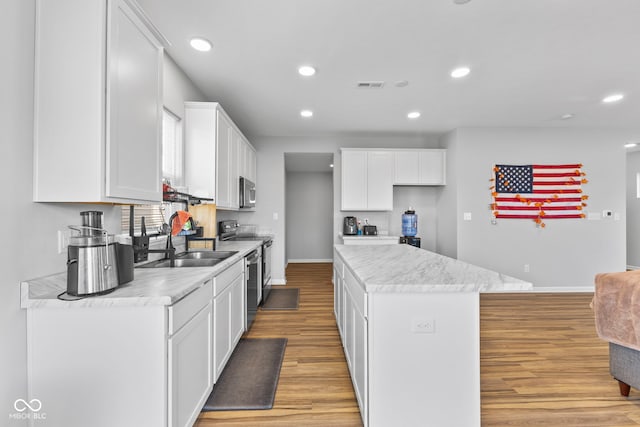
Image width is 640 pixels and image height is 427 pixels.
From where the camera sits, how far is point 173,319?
Answer: 1393 millimetres

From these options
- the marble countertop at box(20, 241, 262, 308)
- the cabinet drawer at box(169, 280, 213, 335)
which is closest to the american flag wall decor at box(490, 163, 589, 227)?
the cabinet drawer at box(169, 280, 213, 335)

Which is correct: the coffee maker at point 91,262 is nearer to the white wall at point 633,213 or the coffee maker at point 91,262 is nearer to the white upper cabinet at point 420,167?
the white upper cabinet at point 420,167

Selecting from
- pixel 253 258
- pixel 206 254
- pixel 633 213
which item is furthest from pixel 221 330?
pixel 633 213

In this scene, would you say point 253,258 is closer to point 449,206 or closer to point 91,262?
point 91,262

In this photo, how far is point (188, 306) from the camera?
1.58m

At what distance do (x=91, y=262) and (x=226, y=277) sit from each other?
107 centimetres

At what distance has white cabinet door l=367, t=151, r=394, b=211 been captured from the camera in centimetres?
505

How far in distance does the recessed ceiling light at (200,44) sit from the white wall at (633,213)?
8.65 meters

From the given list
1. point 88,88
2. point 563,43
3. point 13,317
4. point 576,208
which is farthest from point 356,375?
point 576,208

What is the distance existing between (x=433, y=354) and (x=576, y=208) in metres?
4.86

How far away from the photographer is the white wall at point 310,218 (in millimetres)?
7750

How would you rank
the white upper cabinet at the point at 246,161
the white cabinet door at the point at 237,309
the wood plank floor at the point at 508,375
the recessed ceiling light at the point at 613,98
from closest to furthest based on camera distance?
the wood plank floor at the point at 508,375 → the white cabinet door at the point at 237,309 → the recessed ceiling light at the point at 613,98 → the white upper cabinet at the point at 246,161

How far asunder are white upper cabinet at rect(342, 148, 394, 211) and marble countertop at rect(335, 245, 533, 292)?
2.80 meters

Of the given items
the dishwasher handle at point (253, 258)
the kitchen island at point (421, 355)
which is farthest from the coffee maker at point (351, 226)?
the kitchen island at point (421, 355)
